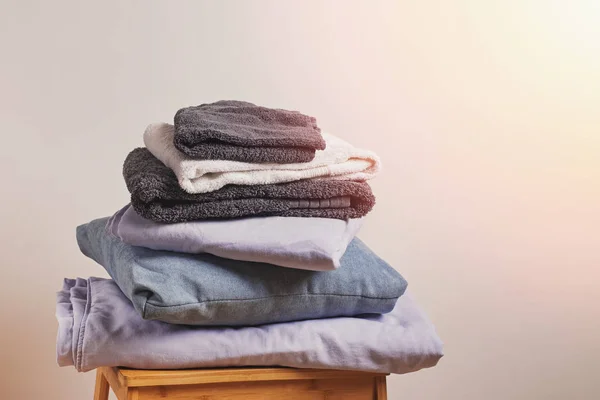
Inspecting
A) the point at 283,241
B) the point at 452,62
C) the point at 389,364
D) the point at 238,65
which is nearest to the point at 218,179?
the point at 283,241

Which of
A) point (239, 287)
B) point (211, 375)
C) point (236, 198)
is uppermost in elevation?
point (236, 198)

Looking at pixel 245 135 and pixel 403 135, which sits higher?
pixel 245 135

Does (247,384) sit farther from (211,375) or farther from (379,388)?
(379,388)

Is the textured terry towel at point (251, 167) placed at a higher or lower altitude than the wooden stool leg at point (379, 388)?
higher

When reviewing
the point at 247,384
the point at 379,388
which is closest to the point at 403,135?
the point at 379,388

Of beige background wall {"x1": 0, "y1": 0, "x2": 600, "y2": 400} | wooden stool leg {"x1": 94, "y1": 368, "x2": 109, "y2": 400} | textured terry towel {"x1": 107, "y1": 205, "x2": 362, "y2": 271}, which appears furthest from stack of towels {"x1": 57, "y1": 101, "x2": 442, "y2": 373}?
A: beige background wall {"x1": 0, "y1": 0, "x2": 600, "y2": 400}

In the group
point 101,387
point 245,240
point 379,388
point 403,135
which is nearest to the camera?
point 245,240

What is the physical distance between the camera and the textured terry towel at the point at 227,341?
104 cm

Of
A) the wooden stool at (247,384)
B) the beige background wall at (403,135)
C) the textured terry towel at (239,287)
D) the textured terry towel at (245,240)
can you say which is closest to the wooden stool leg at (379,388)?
the wooden stool at (247,384)

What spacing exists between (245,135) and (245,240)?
15cm

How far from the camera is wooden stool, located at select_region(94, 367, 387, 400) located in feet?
3.46

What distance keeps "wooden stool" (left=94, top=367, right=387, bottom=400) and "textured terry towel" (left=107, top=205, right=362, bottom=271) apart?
0.16 meters

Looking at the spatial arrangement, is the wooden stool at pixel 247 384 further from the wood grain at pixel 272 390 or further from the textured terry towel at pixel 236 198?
the textured terry towel at pixel 236 198

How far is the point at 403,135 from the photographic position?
190 cm
